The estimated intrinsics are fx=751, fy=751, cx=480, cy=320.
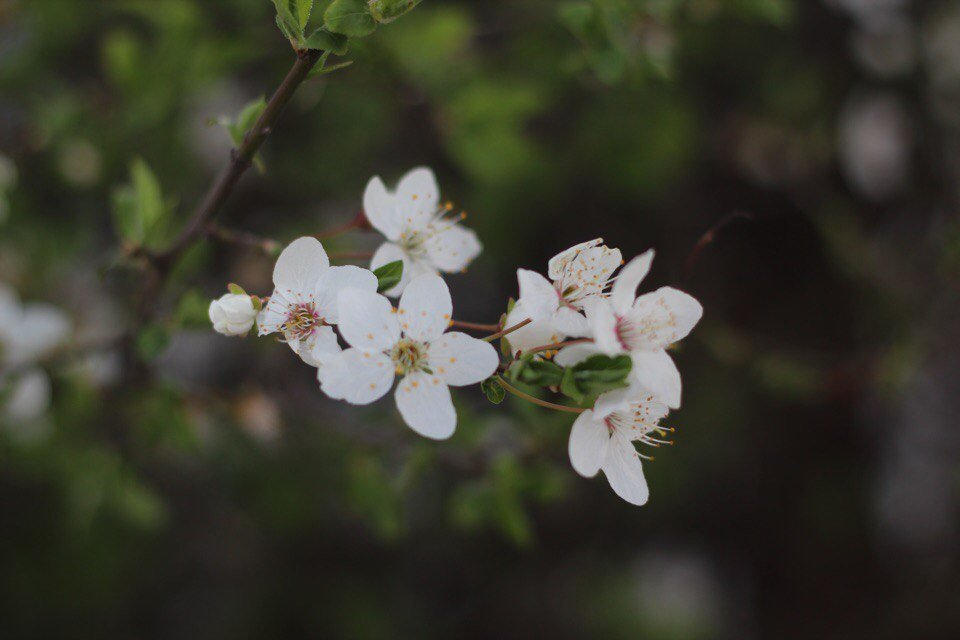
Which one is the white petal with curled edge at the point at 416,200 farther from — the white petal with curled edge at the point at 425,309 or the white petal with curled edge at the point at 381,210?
the white petal with curled edge at the point at 425,309

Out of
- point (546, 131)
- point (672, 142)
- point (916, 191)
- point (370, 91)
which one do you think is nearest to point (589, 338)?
point (370, 91)

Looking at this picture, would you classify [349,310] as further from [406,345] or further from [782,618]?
[782,618]

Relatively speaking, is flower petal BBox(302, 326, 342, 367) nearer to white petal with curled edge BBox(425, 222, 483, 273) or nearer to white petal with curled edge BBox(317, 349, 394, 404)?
white petal with curled edge BBox(317, 349, 394, 404)

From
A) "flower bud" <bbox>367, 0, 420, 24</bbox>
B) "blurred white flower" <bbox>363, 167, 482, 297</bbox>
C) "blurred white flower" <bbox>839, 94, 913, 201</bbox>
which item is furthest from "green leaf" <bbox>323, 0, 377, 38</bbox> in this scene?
"blurred white flower" <bbox>839, 94, 913, 201</bbox>

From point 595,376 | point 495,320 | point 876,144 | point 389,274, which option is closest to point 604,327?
point 595,376

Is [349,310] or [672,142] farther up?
[349,310]

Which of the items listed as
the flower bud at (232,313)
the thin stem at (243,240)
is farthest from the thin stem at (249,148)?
the flower bud at (232,313)
